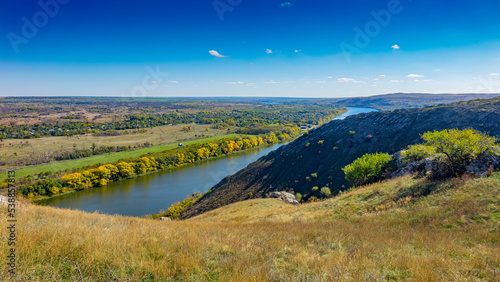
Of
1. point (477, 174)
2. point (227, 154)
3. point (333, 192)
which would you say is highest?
point (477, 174)

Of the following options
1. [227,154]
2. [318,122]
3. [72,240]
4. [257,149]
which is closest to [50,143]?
[227,154]

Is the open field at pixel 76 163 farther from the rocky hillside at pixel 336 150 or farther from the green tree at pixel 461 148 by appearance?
the green tree at pixel 461 148

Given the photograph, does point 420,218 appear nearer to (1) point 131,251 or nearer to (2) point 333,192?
(1) point 131,251

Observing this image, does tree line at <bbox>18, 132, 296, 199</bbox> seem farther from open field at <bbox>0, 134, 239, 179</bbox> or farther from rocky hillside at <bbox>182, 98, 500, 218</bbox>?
rocky hillside at <bbox>182, 98, 500, 218</bbox>

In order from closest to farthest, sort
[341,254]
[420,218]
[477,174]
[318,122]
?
[341,254] < [420,218] < [477,174] < [318,122]

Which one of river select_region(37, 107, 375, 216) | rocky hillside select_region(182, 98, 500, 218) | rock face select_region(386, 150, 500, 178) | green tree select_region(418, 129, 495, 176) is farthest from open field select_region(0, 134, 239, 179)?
green tree select_region(418, 129, 495, 176)
